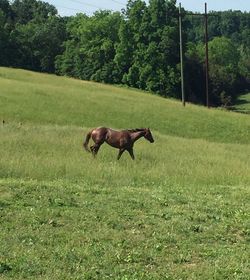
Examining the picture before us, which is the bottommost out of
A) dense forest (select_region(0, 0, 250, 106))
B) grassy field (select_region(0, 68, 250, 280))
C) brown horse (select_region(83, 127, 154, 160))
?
grassy field (select_region(0, 68, 250, 280))

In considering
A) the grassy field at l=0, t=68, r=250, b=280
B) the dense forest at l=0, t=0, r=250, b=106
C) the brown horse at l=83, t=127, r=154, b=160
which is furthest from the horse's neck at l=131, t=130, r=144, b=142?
the dense forest at l=0, t=0, r=250, b=106

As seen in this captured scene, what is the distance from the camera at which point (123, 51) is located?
3649 inches

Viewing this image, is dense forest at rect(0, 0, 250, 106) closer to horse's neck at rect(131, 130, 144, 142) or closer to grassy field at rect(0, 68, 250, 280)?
grassy field at rect(0, 68, 250, 280)

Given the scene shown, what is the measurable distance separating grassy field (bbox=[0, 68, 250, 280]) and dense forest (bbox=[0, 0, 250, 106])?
62.5 m

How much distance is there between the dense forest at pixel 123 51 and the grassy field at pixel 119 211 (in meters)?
62.5

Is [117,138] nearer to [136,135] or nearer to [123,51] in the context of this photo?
[136,135]

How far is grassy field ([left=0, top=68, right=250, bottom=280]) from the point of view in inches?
267

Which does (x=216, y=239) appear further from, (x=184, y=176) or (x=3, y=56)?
(x=3, y=56)

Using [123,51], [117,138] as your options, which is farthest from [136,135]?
[123,51]

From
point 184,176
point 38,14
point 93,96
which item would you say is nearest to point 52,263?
point 184,176

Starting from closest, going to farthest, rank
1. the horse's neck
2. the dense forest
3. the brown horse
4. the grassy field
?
the grassy field
the brown horse
the horse's neck
the dense forest

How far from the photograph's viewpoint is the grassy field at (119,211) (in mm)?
6777

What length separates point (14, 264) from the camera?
21.3ft

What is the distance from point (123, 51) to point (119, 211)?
8418 centimetres
